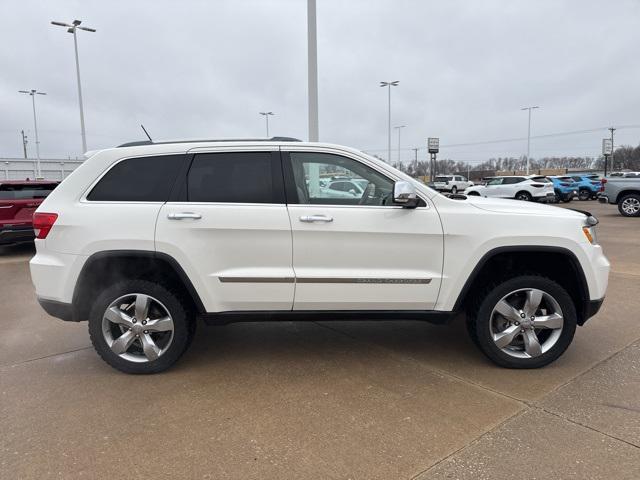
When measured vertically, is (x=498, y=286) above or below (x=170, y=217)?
below

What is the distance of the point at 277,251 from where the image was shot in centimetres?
354

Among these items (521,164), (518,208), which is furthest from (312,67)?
(521,164)

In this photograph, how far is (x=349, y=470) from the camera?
2533mm

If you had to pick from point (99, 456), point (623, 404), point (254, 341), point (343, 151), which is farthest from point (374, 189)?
point (99, 456)

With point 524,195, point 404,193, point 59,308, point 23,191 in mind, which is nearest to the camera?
point 404,193

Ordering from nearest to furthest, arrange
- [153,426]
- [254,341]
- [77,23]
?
1. [153,426]
2. [254,341]
3. [77,23]

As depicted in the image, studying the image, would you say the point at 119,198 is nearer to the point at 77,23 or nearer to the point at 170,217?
the point at 170,217

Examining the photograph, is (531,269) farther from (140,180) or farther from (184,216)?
(140,180)

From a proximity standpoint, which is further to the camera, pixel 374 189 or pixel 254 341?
pixel 254 341

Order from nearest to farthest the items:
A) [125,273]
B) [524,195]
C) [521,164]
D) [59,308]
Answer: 1. [59,308]
2. [125,273]
3. [524,195]
4. [521,164]

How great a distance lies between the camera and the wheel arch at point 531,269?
358 centimetres

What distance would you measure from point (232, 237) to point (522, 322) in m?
2.32

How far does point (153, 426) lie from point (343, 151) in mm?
2358

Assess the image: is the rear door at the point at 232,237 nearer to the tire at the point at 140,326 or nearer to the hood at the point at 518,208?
the tire at the point at 140,326
